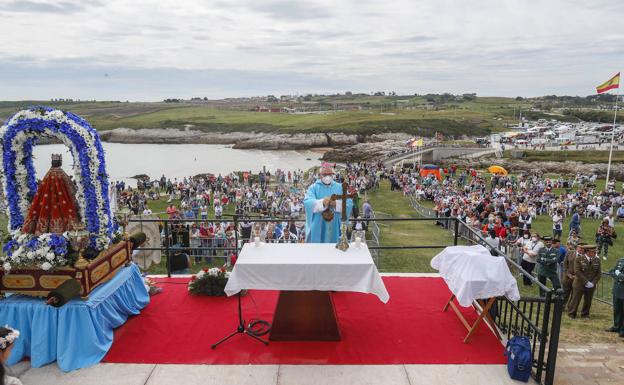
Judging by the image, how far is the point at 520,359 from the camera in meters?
5.42

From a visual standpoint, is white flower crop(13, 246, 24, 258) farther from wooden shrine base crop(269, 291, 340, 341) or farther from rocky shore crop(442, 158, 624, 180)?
rocky shore crop(442, 158, 624, 180)

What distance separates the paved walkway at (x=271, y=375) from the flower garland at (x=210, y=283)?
217 cm

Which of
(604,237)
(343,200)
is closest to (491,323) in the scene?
(343,200)

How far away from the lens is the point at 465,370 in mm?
5723

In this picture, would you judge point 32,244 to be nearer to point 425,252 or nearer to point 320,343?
point 320,343

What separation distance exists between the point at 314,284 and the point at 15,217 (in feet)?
15.6

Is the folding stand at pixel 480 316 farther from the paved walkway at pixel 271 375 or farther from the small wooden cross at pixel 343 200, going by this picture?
the small wooden cross at pixel 343 200

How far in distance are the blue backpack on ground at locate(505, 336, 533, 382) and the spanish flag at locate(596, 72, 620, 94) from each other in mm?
32351

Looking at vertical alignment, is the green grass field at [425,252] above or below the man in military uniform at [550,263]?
below

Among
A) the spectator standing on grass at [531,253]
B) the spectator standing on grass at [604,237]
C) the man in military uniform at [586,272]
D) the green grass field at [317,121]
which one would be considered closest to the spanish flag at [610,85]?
the spectator standing on grass at [604,237]

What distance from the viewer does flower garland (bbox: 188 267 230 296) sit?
7.86 m

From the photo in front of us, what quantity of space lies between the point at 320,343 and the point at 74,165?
14.7ft

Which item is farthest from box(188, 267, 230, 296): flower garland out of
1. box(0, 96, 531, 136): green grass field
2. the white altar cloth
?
box(0, 96, 531, 136): green grass field

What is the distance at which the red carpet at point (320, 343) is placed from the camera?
596 cm
